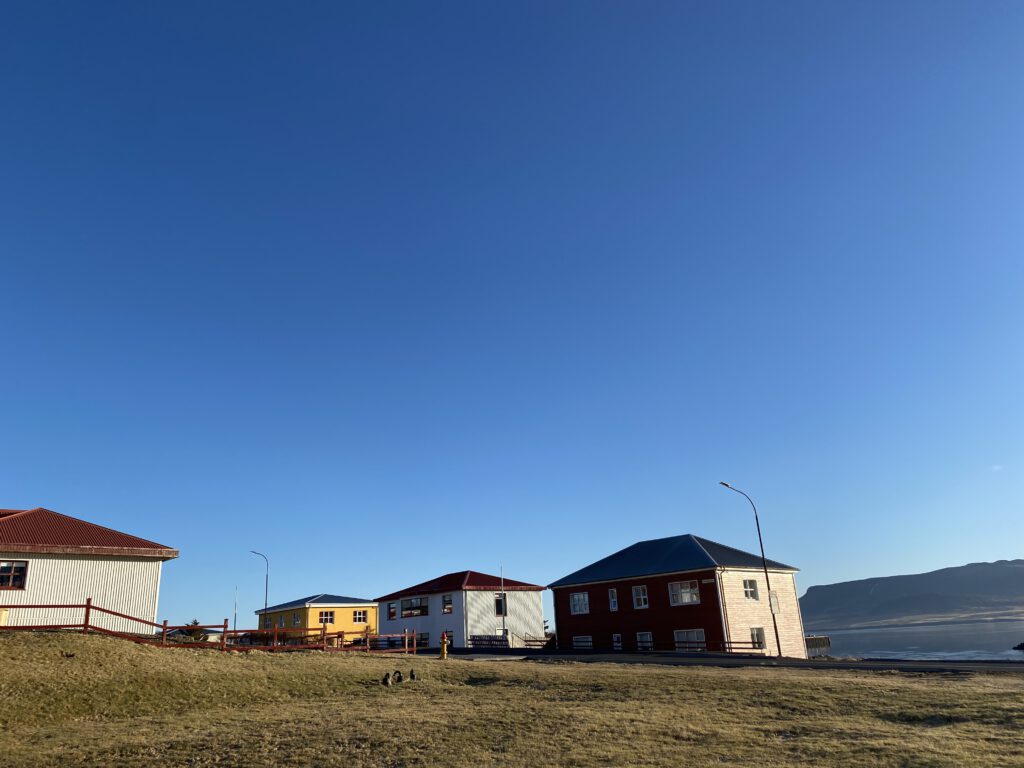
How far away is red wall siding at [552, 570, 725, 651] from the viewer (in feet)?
152

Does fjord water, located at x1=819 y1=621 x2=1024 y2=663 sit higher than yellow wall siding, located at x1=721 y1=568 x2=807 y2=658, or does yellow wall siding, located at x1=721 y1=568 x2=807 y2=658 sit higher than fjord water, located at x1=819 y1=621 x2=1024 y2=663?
yellow wall siding, located at x1=721 y1=568 x2=807 y2=658

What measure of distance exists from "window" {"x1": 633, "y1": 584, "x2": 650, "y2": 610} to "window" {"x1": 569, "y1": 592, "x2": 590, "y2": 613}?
4.68 metres

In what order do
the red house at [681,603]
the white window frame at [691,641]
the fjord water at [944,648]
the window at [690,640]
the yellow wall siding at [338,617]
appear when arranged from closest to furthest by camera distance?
1. the white window frame at [691,641]
2. the window at [690,640]
3. the red house at [681,603]
4. the yellow wall siding at [338,617]
5. the fjord water at [944,648]

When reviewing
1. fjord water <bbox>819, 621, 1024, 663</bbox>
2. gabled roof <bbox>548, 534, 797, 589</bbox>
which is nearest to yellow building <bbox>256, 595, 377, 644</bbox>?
gabled roof <bbox>548, 534, 797, 589</bbox>

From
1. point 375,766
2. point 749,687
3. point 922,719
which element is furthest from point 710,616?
point 375,766

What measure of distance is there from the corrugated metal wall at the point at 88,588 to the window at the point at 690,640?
30407mm

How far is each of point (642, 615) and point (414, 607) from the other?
23.1 meters

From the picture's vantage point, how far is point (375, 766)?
13.6 metres

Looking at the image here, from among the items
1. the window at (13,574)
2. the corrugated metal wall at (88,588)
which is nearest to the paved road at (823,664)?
the corrugated metal wall at (88,588)

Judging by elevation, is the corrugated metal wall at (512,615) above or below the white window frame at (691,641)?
above

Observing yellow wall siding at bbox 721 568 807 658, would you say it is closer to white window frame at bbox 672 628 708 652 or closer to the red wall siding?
the red wall siding

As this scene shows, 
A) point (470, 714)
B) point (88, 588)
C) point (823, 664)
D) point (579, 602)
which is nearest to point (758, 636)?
point (579, 602)

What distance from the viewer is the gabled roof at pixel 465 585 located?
200ft

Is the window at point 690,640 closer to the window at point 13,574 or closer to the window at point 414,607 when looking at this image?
the window at point 414,607
